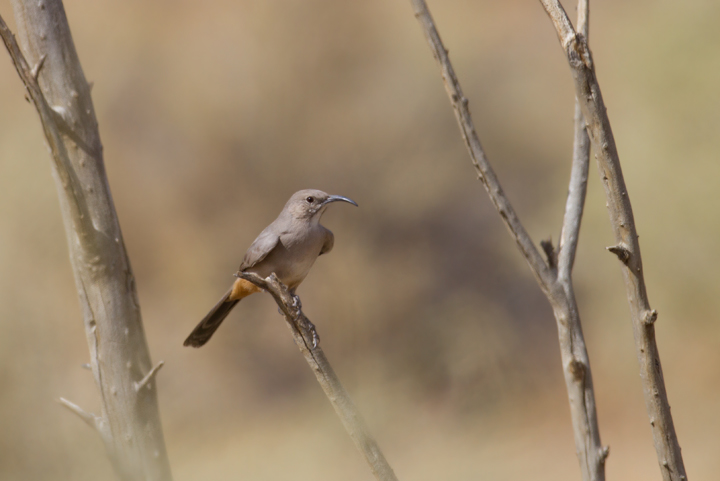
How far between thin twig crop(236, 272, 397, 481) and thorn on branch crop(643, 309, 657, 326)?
1036 mm

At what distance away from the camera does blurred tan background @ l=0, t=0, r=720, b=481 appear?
23.6ft

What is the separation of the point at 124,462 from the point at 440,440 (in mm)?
5558

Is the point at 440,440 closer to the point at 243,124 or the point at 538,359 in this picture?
the point at 538,359

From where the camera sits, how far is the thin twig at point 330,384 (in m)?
2.20

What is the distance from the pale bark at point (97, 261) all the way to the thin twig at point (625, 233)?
2.03m

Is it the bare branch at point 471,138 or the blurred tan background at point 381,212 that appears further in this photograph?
the blurred tan background at point 381,212

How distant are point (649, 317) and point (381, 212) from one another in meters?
6.31

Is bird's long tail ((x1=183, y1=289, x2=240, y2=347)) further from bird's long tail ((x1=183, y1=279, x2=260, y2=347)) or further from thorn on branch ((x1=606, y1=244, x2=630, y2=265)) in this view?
thorn on branch ((x1=606, y1=244, x2=630, y2=265))

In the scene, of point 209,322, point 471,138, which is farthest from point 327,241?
point 471,138

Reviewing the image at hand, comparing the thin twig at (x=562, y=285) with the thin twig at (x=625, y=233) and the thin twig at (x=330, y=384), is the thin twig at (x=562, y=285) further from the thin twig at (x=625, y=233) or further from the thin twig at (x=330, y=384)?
the thin twig at (x=330, y=384)

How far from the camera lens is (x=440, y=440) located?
7.71 m

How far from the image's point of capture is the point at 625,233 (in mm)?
1954

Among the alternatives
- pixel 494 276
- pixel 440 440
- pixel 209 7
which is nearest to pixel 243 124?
pixel 209 7

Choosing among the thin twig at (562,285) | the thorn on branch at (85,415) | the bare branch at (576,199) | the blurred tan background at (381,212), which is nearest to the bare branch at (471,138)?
the thin twig at (562,285)
